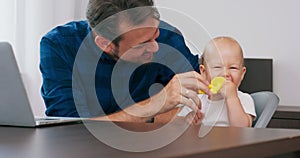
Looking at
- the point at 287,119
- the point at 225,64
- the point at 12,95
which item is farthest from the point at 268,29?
the point at 12,95

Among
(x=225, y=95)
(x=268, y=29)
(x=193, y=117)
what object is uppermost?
(x=193, y=117)

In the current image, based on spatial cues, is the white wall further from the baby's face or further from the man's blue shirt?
the man's blue shirt

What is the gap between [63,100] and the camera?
59.9 inches

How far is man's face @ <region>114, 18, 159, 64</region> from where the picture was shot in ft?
4.87

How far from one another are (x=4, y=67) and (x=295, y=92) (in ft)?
7.32

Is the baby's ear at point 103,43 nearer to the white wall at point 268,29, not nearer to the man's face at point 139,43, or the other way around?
the man's face at point 139,43

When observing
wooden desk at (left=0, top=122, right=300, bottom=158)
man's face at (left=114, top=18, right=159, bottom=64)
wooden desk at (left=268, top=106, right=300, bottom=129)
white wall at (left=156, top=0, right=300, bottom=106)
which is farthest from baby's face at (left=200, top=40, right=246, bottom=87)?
wooden desk at (left=0, top=122, right=300, bottom=158)

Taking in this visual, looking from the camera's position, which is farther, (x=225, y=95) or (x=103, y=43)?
(x=225, y=95)

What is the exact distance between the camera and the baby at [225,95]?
1700 mm

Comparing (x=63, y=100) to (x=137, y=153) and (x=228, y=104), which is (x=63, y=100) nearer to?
(x=228, y=104)

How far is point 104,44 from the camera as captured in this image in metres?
1.62

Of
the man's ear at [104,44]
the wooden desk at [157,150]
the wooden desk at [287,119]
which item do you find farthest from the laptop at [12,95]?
the wooden desk at [287,119]

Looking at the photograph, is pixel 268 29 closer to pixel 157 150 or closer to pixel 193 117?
pixel 193 117

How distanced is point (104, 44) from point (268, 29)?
159 cm
